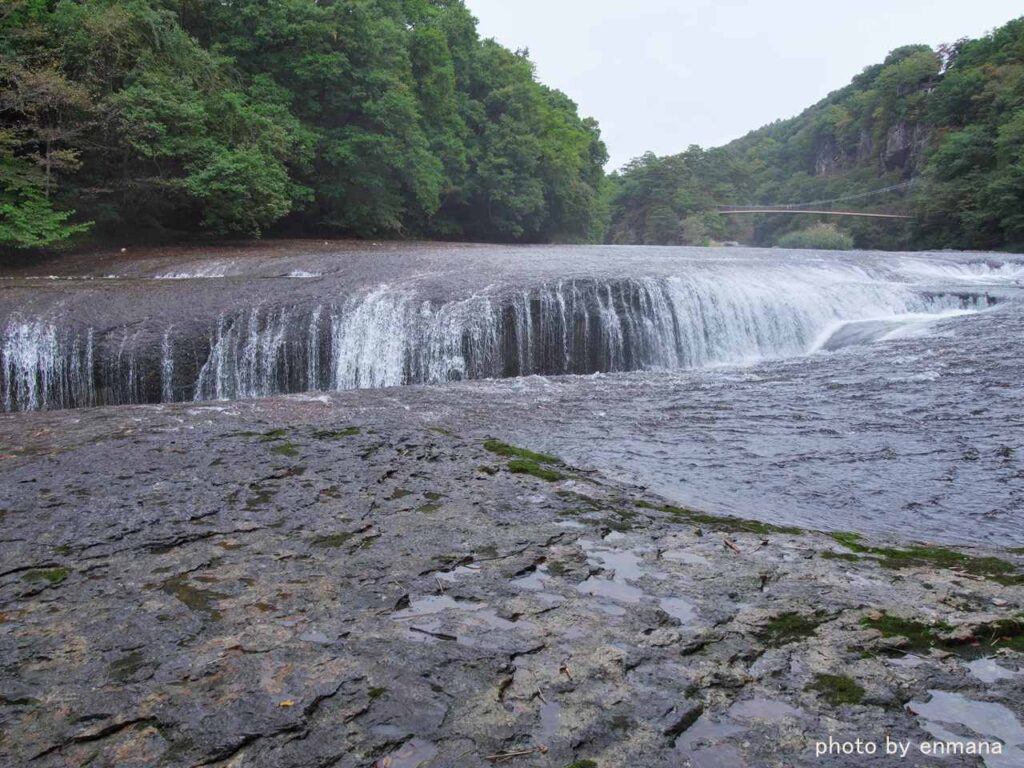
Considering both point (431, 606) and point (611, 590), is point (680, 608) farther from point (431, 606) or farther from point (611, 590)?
point (431, 606)

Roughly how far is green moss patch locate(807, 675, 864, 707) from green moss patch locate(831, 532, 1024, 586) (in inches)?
51.5

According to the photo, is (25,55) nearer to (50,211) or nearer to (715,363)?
(50,211)

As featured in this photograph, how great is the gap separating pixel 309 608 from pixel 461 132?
3065 cm

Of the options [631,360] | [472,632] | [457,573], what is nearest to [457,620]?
[472,632]

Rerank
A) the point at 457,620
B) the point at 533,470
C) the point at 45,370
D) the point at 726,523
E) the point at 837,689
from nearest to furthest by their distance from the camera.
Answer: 1. the point at 837,689
2. the point at 457,620
3. the point at 726,523
4. the point at 533,470
5. the point at 45,370

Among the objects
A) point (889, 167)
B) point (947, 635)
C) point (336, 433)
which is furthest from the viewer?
point (889, 167)

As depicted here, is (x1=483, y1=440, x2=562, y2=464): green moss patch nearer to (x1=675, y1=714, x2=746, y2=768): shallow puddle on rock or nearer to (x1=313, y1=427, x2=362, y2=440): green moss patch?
(x1=313, y1=427, x2=362, y2=440): green moss patch

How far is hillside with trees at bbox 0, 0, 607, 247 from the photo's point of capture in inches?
609

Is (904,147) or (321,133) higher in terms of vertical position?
(904,147)

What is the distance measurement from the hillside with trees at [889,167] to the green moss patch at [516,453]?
30766mm

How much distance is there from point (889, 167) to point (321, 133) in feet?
184

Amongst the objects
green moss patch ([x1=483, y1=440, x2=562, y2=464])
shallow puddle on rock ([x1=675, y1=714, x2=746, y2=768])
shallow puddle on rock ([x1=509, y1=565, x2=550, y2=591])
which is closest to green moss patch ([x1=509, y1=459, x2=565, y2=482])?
green moss patch ([x1=483, y1=440, x2=562, y2=464])

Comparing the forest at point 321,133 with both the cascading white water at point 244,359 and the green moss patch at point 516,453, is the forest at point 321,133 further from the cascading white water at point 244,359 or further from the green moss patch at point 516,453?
the green moss patch at point 516,453

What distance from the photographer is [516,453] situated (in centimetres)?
555
